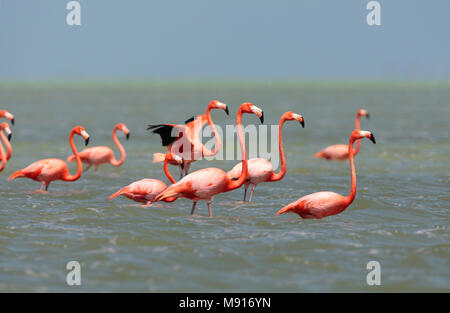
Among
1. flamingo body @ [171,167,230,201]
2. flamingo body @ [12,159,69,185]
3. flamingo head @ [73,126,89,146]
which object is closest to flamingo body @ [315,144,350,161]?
flamingo head @ [73,126,89,146]

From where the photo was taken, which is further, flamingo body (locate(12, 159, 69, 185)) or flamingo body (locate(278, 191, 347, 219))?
flamingo body (locate(12, 159, 69, 185))

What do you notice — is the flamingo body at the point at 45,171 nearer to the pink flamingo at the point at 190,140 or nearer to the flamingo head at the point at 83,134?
the flamingo head at the point at 83,134

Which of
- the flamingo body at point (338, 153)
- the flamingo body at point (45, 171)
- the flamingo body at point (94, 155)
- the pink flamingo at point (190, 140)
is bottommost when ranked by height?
the flamingo body at point (45, 171)

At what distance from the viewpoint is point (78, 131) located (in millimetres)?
12258

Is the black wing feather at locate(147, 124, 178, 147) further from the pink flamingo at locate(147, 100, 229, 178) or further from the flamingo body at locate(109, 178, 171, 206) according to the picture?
the flamingo body at locate(109, 178, 171, 206)

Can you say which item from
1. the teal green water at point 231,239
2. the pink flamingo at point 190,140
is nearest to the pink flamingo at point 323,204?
the teal green water at point 231,239

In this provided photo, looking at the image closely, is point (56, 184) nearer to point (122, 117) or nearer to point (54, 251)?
point (54, 251)

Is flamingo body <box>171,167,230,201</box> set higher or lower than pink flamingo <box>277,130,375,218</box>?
higher

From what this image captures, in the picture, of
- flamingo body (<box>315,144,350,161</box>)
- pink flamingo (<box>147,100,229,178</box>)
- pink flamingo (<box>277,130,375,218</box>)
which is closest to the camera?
pink flamingo (<box>277,130,375,218</box>)

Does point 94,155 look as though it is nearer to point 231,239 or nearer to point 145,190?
point 145,190

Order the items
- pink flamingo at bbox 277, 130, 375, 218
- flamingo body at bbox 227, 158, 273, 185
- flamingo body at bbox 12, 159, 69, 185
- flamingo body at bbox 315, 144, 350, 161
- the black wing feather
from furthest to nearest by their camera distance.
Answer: flamingo body at bbox 315, 144, 350, 161 < flamingo body at bbox 12, 159, 69, 185 < the black wing feather < flamingo body at bbox 227, 158, 273, 185 < pink flamingo at bbox 277, 130, 375, 218

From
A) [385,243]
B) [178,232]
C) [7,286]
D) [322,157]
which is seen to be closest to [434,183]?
[322,157]

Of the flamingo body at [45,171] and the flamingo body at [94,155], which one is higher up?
the flamingo body at [94,155]

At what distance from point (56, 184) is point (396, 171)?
6.87 m
